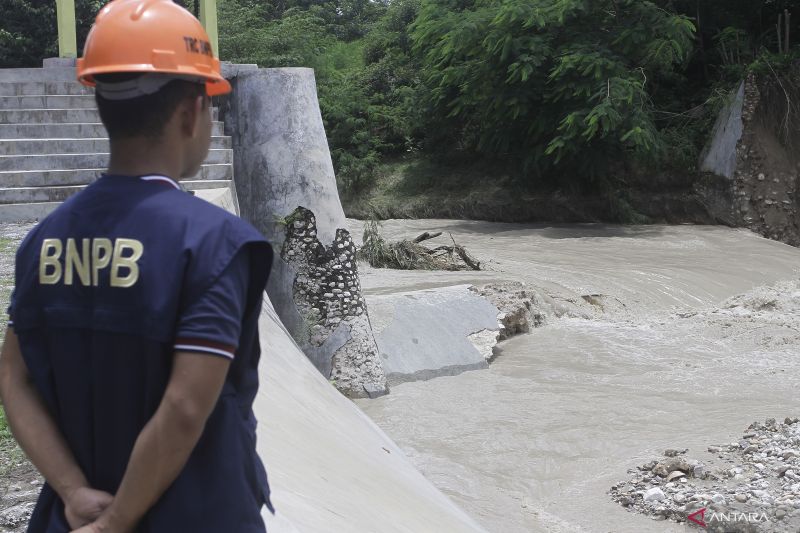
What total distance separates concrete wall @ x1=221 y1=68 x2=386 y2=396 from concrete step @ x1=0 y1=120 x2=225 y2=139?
502 millimetres

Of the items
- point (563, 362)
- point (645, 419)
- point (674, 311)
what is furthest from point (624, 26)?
point (645, 419)

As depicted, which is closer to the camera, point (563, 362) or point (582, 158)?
point (563, 362)

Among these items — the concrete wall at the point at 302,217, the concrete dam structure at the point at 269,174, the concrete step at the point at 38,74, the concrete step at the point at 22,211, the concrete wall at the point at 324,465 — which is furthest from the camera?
the concrete step at the point at 38,74

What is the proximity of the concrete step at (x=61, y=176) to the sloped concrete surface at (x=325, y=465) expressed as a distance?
7.00 ft

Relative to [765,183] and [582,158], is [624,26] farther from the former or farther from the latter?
[765,183]

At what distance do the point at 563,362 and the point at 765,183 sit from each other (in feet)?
33.3

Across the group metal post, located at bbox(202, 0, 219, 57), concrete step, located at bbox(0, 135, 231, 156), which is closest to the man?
concrete step, located at bbox(0, 135, 231, 156)

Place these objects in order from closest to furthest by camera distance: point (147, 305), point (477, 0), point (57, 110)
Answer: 1. point (147, 305)
2. point (57, 110)
3. point (477, 0)

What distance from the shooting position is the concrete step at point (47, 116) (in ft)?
27.1

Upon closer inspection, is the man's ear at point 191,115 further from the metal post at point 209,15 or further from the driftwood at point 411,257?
the driftwood at point 411,257

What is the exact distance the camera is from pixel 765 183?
1791 cm

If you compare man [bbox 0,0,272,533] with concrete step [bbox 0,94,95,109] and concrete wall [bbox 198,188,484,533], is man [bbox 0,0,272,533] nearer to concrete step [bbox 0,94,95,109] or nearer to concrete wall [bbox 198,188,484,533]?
concrete wall [bbox 198,188,484,533]

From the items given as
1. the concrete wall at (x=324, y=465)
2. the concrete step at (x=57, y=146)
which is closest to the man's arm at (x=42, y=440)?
the concrete wall at (x=324, y=465)

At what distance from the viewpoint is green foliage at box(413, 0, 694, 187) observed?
17.1 m
